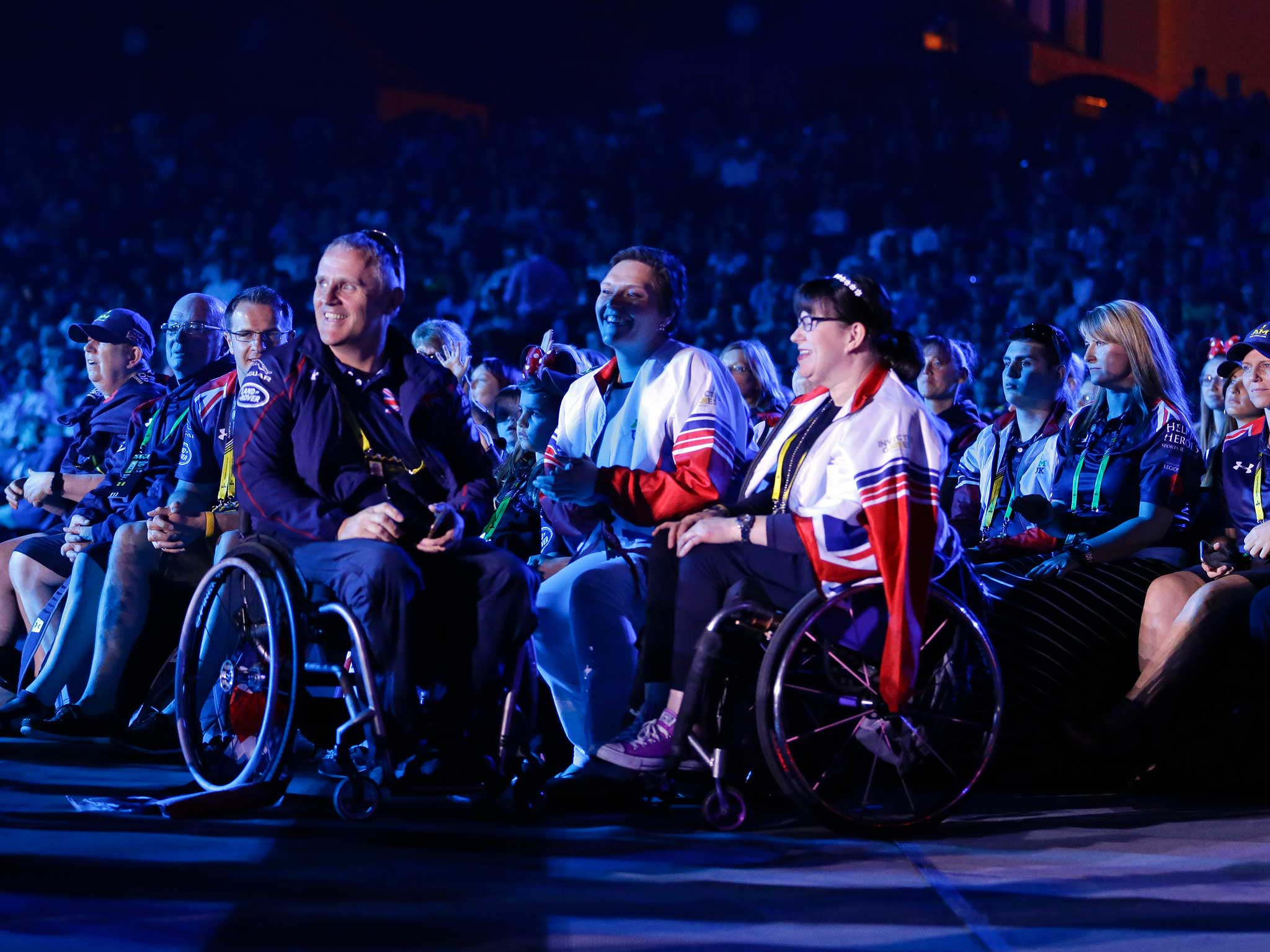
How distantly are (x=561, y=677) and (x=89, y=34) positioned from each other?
12.6m

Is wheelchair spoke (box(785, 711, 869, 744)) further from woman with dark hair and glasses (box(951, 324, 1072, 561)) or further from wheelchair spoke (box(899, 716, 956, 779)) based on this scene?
woman with dark hair and glasses (box(951, 324, 1072, 561))

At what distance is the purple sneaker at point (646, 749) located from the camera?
120 inches

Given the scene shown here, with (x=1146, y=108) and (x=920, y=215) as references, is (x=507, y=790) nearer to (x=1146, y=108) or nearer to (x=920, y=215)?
(x=920, y=215)

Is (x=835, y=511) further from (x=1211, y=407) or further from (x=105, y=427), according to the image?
(x=105, y=427)

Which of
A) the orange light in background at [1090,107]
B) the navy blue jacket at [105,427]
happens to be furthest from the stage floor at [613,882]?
the orange light in background at [1090,107]

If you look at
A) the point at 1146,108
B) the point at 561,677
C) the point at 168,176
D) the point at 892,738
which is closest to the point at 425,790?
the point at 561,677

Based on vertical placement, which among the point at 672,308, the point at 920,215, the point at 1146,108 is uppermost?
the point at 1146,108

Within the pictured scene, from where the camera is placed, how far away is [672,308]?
377 cm

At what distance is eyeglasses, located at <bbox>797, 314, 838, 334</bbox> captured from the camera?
322 centimetres

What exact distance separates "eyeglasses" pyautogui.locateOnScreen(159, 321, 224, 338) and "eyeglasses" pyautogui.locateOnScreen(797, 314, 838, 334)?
2.17m

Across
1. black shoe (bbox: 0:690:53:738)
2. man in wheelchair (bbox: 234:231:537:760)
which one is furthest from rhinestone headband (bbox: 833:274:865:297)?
black shoe (bbox: 0:690:53:738)

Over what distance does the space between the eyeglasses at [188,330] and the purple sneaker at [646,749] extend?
7.25 ft

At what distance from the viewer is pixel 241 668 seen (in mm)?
3094

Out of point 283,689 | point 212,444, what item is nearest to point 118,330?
point 212,444
